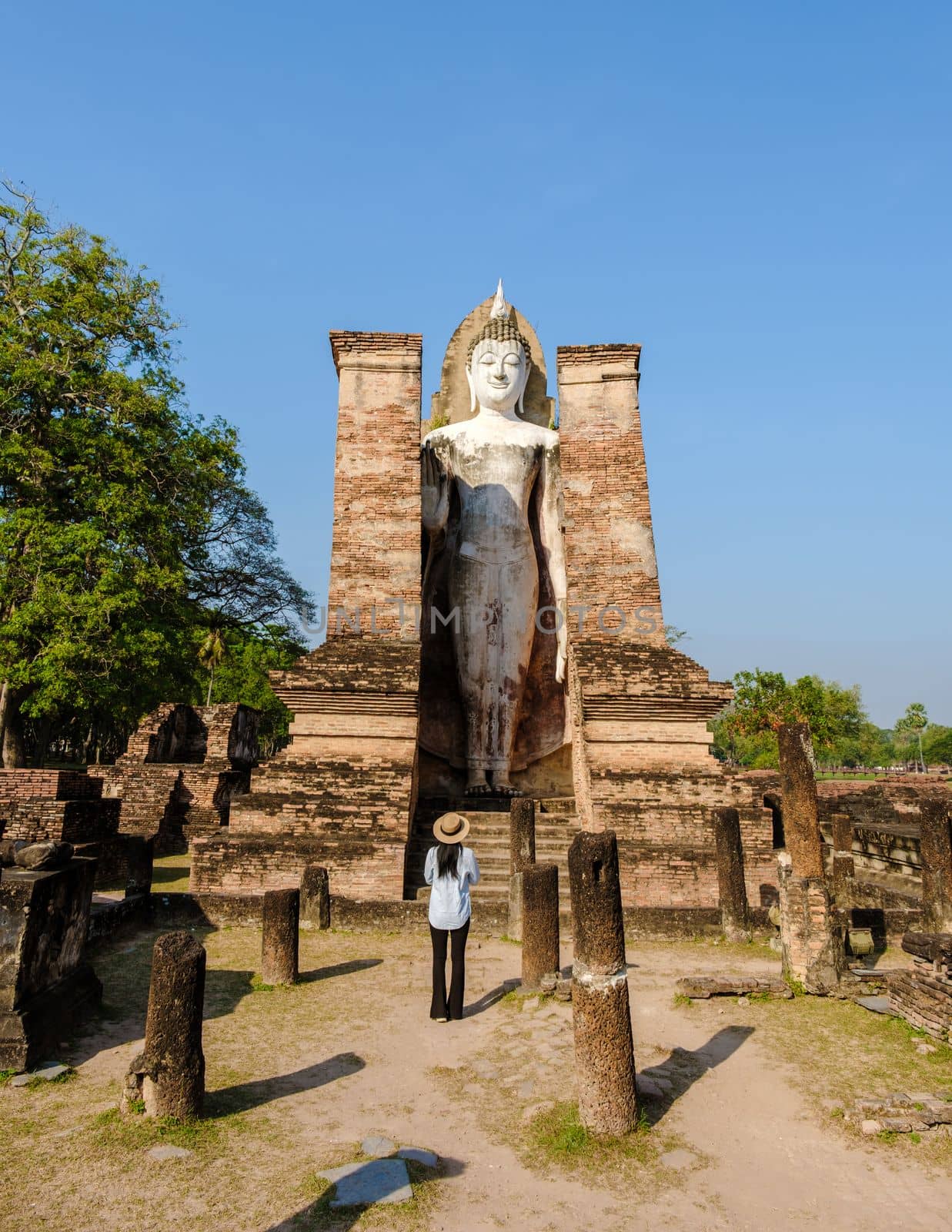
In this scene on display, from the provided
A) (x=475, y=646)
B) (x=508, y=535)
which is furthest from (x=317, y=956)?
(x=508, y=535)

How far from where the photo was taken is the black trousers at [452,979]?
5.98 metres

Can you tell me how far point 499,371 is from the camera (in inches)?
516

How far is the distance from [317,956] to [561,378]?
28.3 ft

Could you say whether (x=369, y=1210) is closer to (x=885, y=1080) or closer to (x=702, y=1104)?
(x=702, y=1104)

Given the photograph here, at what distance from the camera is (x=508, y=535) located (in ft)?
41.5

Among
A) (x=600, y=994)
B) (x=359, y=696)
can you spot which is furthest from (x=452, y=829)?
(x=359, y=696)

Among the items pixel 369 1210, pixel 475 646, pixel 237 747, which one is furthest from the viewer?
pixel 237 747

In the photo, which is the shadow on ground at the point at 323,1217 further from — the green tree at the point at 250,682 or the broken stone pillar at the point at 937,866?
the green tree at the point at 250,682

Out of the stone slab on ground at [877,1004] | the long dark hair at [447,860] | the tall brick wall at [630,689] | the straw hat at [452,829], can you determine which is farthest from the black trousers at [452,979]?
the tall brick wall at [630,689]

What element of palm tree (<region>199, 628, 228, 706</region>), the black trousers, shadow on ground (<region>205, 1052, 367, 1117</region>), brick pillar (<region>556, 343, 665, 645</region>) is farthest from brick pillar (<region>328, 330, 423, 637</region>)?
palm tree (<region>199, 628, 228, 706</region>)

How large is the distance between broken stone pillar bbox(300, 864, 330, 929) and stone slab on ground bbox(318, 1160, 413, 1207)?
179 inches

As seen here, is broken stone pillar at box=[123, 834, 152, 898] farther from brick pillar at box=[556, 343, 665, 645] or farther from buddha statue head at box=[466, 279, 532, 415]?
buddha statue head at box=[466, 279, 532, 415]

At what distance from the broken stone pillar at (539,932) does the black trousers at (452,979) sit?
68 centimetres

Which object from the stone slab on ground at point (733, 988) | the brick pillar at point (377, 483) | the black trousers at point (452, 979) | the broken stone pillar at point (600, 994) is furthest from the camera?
the brick pillar at point (377, 483)
